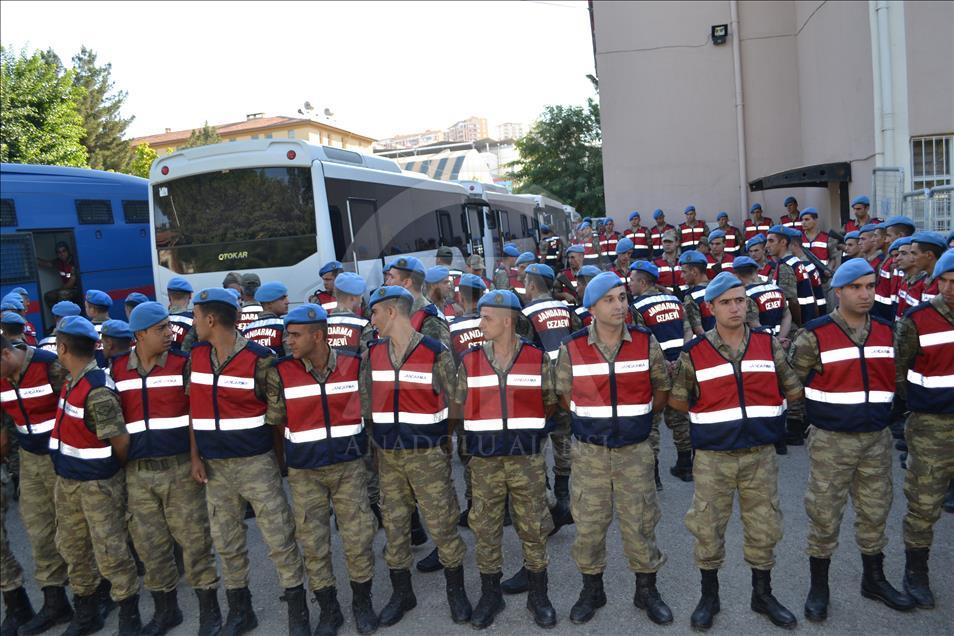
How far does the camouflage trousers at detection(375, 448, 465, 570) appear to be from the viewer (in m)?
4.35

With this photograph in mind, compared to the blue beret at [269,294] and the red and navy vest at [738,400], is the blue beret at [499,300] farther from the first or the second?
the blue beret at [269,294]

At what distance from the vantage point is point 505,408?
4293mm

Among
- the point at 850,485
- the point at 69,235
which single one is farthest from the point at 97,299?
the point at 850,485

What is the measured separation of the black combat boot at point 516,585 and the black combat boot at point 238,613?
1.66 metres

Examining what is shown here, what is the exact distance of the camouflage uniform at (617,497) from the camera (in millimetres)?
4164

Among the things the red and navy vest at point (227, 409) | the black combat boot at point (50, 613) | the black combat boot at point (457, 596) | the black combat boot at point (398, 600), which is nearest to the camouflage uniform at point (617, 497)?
the black combat boot at point (457, 596)

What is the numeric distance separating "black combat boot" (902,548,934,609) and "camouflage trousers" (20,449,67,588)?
5.49 metres

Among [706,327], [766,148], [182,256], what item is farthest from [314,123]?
[706,327]

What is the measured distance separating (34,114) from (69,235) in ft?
42.3

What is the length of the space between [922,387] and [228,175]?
30.0 ft

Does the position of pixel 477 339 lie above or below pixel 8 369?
below

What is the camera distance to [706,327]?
7273 millimetres

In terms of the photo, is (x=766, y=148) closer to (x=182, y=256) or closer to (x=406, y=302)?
(x=182, y=256)

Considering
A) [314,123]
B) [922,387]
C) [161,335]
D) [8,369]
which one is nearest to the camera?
[8,369]
